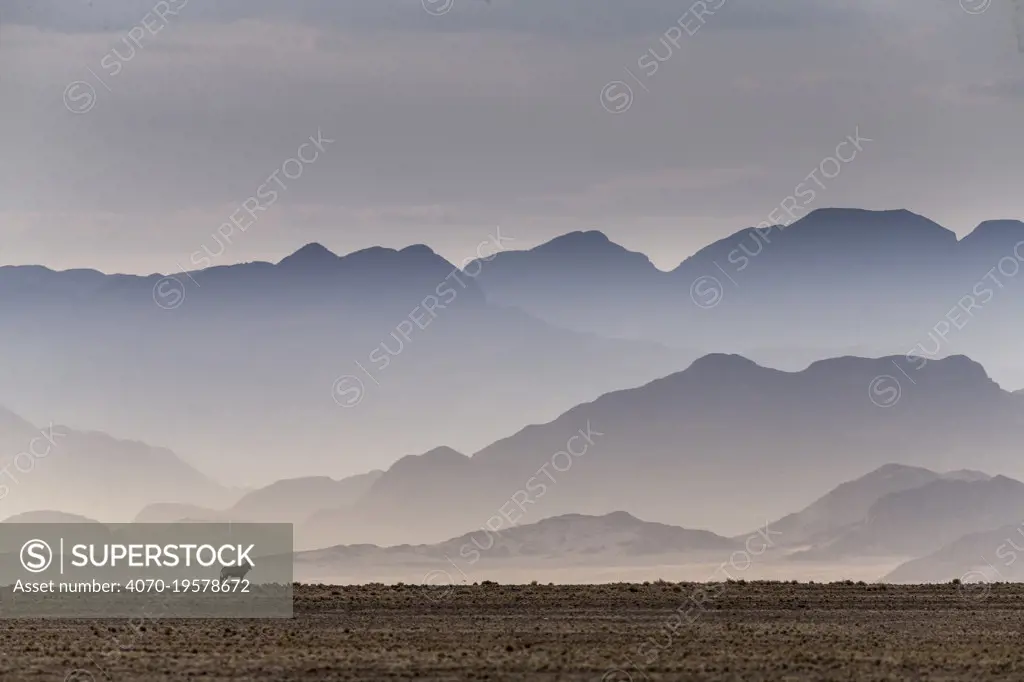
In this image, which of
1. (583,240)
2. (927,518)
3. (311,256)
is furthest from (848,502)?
(311,256)

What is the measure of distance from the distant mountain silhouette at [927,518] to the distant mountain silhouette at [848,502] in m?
0.35

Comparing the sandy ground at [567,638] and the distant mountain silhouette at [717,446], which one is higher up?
the distant mountain silhouette at [717,446]

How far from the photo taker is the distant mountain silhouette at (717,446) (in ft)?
209

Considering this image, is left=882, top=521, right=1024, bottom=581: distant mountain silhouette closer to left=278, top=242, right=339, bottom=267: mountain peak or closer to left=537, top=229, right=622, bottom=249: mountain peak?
left=537, top=229, right=622, bottom=249: mountain peak

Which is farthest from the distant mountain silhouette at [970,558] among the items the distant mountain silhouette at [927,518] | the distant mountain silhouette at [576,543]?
the distant mountain silhouette at [576,543]

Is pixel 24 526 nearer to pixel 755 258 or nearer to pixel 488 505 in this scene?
pixel 488 505

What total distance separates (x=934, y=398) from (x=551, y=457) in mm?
21341

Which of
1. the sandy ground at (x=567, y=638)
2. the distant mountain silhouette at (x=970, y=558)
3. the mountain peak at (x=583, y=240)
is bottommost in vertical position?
the sandy ground at (x=567, y=638)

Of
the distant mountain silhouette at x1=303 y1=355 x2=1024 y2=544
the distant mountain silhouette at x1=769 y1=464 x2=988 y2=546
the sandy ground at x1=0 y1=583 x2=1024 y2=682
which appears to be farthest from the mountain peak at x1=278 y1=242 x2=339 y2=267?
the sandy ground at x1=0 y1=583 x2=1024 y2=682

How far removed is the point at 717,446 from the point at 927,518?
37.6 ft

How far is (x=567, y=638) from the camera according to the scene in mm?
23453

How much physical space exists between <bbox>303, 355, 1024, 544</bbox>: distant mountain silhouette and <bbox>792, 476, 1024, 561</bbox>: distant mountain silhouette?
1.15 meters

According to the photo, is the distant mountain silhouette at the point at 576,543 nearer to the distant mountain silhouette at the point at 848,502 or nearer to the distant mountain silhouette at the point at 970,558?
the distant mountain silhouette at the point at 848,502

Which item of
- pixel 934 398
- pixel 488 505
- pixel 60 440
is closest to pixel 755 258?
pixel 934 398
